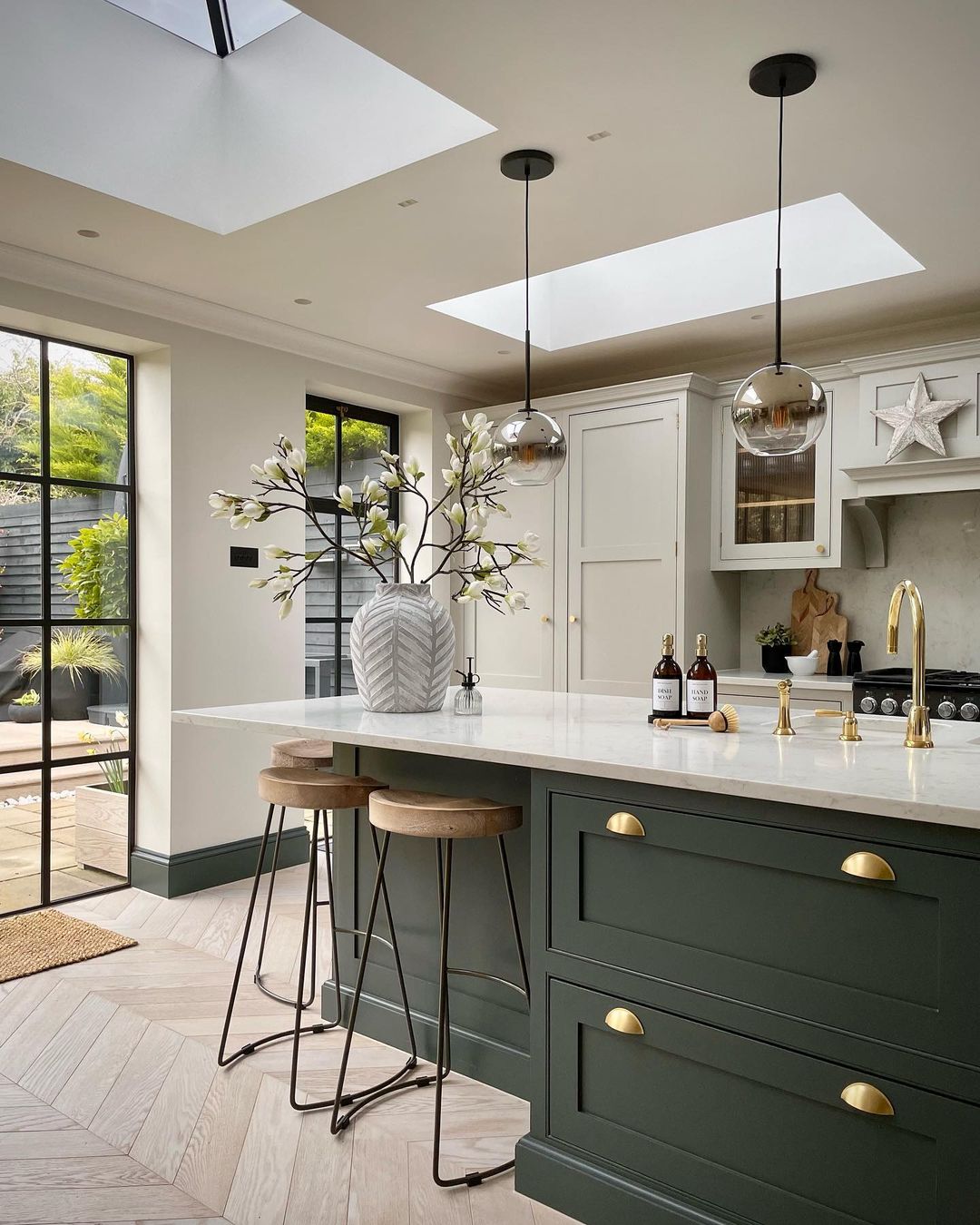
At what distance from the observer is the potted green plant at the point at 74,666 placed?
377cm

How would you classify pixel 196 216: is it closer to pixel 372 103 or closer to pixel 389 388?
pixel 372 103

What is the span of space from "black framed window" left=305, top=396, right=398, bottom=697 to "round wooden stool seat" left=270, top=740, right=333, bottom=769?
1.81 metres

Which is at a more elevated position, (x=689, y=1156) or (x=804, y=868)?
(x=804, y=868)

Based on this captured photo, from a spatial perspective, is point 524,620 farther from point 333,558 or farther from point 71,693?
point 71,693

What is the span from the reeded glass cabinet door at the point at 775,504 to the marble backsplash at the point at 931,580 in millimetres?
371

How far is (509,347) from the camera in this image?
4.59 meters

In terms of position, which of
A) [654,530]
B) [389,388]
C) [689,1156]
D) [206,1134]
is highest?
[389,388]

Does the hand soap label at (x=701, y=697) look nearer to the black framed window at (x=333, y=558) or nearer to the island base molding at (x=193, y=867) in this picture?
the island base molding at (x=193, y=867)

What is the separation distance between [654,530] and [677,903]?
2.89m

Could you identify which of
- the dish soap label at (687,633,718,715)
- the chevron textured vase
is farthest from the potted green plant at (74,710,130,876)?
the dish soap label at (687,633,718,715)

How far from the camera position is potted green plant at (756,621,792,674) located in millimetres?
4516

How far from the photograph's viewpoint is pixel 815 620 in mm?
4582

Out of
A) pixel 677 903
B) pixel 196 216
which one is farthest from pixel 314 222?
pixel 677 903

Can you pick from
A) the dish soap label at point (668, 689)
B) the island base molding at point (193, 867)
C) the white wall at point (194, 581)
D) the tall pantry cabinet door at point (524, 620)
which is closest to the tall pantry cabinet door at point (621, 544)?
the tall pantry cabinet door at point (524, 620)
